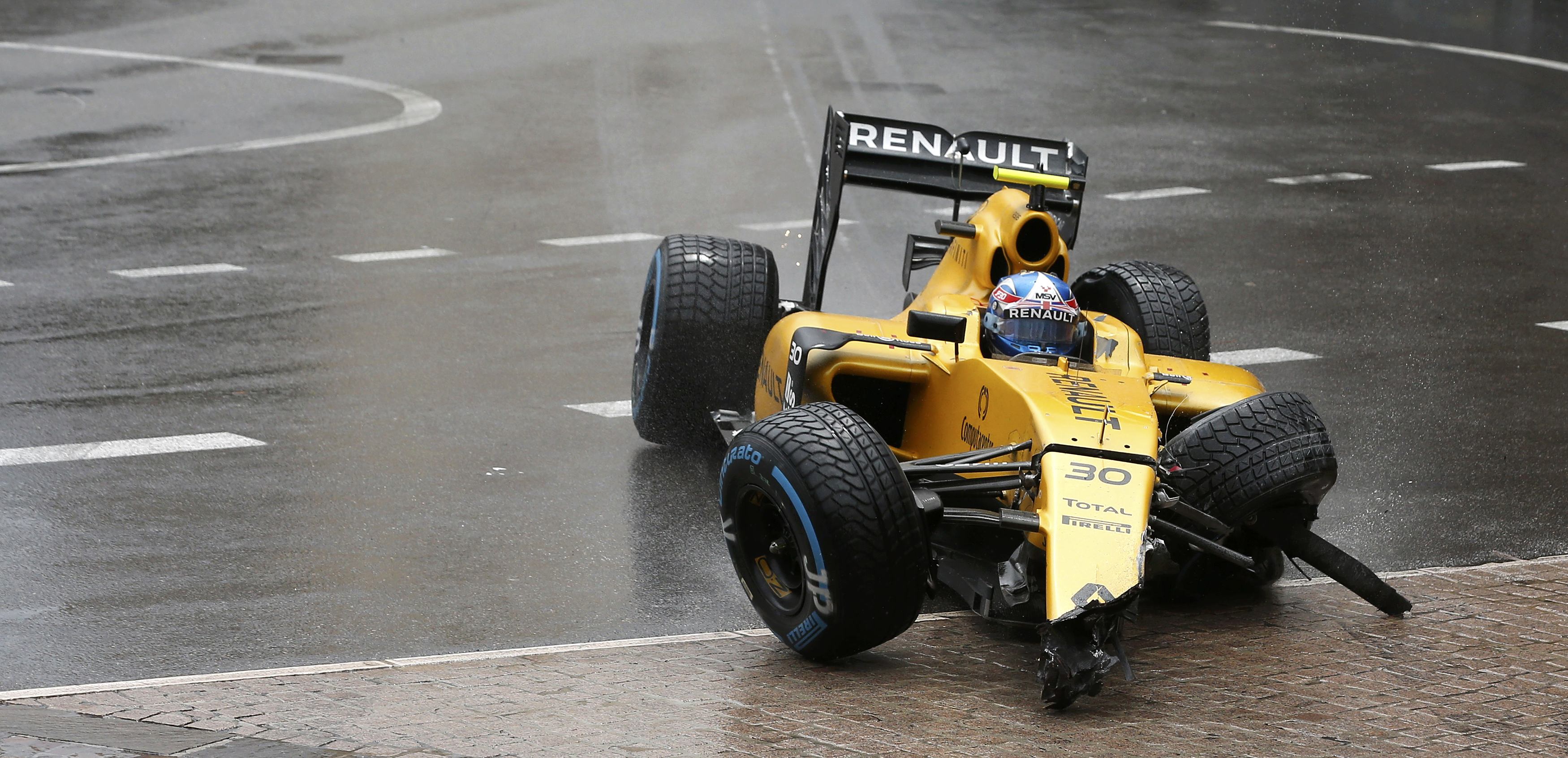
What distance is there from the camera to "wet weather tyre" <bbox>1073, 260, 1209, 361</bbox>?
9047 mm

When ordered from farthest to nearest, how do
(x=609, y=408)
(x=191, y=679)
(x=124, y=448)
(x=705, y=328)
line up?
(x=609, y=408) < (x=124, y=448) < (x=705, y=328) < (x=191, y=679)

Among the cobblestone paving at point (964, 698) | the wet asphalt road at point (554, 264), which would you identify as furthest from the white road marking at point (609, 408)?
the cobblestone paving at point (964, 698)

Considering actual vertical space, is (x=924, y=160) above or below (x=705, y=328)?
above

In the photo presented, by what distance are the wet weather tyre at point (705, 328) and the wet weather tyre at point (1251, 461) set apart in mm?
2773

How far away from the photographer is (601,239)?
591 inches

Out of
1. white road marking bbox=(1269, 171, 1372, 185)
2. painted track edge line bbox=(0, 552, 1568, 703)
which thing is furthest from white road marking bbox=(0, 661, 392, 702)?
white road marking bbox=(1269, 171, 1372, 185)

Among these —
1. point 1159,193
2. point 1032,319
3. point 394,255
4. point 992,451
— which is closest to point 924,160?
point 1032,319

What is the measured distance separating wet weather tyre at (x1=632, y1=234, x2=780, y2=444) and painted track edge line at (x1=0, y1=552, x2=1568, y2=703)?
7.59ft

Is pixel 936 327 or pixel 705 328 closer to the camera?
pixel 936 327

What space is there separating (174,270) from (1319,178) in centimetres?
1056

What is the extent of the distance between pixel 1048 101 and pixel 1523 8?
38.0 ft

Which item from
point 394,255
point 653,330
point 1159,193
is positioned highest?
point 1159,193

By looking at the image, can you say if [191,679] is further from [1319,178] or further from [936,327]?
[1319,178]

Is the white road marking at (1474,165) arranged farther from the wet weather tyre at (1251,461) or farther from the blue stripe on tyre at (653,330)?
the wet weather tyre at (1251,461)
